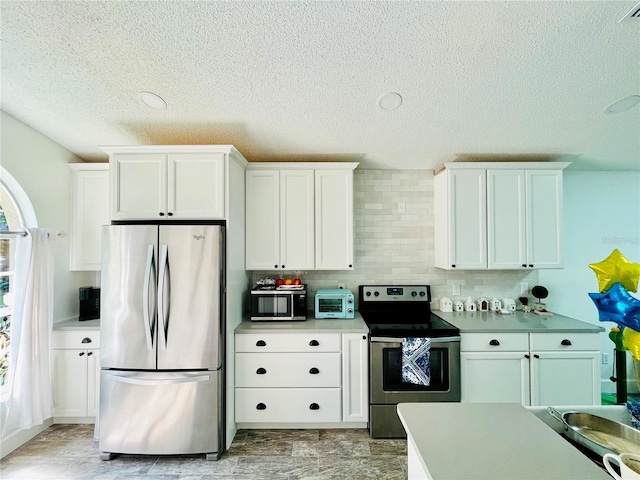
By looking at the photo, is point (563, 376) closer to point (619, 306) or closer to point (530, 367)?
point (530, 367)

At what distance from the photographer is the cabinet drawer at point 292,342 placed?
2.53 m

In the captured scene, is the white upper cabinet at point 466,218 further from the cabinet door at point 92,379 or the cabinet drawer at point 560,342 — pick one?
the cabinet door at point 92,379

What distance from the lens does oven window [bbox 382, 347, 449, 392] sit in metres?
2.47

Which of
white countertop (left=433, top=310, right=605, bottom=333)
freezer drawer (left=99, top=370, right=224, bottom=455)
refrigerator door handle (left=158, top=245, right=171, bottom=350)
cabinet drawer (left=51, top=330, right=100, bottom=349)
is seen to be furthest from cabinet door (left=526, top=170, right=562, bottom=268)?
cabinet drawer (left=51, top=330, right=100, bottom=349)

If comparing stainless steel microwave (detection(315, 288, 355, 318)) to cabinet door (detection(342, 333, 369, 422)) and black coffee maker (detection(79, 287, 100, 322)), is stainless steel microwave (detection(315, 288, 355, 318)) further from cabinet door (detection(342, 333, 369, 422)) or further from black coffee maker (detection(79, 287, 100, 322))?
black coffee maker (detection(79, 287, 100, 322))

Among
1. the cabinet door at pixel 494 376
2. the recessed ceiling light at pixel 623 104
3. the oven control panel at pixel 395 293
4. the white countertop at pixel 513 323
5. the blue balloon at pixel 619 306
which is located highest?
the recessed ceiling light at pixel 623 104

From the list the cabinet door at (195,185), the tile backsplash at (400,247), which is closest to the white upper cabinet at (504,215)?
the tile backsplash at (400,247)

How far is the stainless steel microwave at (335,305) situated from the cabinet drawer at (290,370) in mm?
418

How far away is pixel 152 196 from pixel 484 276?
10.7ft

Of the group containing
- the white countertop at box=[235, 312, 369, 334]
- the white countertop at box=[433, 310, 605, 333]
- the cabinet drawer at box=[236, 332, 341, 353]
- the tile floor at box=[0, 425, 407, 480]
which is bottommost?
the tile floor at box=[0, 425, 407, 480]

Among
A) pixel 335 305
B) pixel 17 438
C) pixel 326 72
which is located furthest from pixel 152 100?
pixel 17 438

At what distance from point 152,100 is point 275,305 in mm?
1874

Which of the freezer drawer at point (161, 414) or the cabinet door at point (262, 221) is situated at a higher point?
the cabinet door at point (262, 221)

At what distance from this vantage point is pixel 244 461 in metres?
2.22
